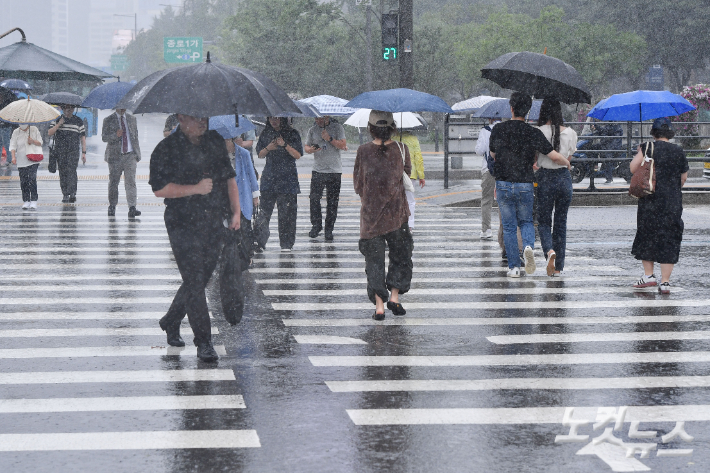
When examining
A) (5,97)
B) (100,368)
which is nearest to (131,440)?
(100,368)

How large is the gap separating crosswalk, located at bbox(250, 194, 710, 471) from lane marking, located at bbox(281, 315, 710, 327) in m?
0.02

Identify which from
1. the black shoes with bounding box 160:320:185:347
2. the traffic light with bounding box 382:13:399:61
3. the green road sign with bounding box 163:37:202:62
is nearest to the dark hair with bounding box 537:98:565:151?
the black shoes with bounding box 160:320:185:347

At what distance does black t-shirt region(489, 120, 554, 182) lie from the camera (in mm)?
10023

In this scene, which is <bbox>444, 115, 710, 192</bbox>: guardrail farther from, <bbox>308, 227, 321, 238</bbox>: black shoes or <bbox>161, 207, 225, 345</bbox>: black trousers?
<bbox>161, 207, 225, 345</bbox>: black trousers

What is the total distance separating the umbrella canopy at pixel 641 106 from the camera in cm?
1188

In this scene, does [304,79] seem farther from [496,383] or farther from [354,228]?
[496,383]

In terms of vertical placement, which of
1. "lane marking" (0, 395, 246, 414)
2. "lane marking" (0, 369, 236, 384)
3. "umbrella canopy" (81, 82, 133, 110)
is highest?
"umbrella canopy" (81, 82, 133, 110)

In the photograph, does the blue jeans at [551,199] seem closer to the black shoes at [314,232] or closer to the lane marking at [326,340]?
the lane marking at [326,340]

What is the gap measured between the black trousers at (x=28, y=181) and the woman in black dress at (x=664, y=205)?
10.6m

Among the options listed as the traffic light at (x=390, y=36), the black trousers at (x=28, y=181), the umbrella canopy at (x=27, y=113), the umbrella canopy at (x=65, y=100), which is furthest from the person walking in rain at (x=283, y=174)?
the traffic light at (x=390, y=36)

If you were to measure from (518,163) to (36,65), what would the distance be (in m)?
11.3

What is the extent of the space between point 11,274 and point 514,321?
18.0 ft

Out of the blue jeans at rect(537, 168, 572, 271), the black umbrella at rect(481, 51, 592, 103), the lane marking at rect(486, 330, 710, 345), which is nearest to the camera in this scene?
the lane marking at rect(486, 330, 710, 345)

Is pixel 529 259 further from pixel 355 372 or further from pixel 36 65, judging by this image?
pixel 36 65
